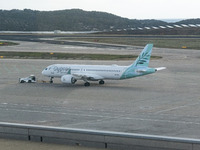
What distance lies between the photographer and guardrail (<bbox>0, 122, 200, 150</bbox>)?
53.5 ft

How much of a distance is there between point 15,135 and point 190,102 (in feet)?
94.9

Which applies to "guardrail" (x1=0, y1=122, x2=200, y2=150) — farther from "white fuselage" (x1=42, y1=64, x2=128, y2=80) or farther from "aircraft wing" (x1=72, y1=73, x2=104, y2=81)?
"aircraft wing" (x1=72, y1=73, x2=104, y2=81)

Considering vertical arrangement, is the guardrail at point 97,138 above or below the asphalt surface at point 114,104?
above

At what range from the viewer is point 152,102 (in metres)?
44.6

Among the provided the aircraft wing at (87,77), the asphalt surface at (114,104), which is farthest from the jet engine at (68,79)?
the asphalt surface at (114,104)

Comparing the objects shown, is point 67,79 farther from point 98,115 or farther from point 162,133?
point 162,133

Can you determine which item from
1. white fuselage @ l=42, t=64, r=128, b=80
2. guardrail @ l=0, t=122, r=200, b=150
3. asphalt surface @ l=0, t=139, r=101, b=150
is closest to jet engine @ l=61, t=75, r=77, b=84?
white fuselage @ l=42, t=64, r=128, b=80

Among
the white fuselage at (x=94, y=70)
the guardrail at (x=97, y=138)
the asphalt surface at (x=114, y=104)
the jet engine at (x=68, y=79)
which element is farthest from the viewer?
the jet engine at (x=68, y=79)

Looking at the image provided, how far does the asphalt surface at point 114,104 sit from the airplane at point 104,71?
1.34m

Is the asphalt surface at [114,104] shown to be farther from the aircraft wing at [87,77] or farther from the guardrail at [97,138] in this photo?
the guardrail at [97,138]

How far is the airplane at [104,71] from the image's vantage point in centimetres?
5594

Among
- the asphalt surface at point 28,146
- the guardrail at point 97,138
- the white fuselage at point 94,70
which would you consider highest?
the guardrail at point 97,138

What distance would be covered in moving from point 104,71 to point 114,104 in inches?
601

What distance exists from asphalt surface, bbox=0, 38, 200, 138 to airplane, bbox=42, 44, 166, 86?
134cm
